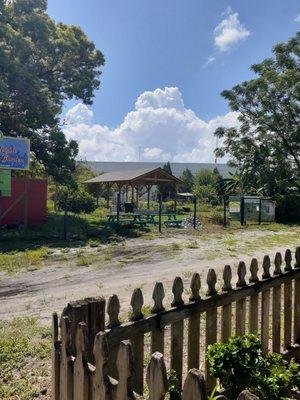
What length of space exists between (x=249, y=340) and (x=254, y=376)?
22cm

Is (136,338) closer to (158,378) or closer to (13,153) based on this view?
(158,378)

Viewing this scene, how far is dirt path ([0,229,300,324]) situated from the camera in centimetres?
615

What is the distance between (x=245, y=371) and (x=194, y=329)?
1.64 ft

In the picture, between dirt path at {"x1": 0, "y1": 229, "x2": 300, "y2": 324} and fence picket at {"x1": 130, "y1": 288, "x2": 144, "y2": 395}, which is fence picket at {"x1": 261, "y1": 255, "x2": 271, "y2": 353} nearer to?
fence picket at {"x1": 130, "y1": 288, "x2": 144, "y2": 395}

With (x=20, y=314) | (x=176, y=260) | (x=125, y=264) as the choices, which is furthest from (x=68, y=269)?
(x=20, y=314)

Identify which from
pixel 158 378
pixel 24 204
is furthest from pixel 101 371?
pixel 24 204

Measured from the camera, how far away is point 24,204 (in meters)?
16.5

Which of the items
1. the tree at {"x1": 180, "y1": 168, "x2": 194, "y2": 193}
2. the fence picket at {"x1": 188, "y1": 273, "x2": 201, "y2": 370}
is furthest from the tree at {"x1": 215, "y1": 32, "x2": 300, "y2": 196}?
the tree at {"x1": 180, "y1": 168, "x2": 194, "y2": 193}

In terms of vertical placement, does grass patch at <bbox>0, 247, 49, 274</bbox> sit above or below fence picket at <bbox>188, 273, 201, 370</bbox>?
below

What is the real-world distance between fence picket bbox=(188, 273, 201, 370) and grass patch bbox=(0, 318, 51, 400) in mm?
1379

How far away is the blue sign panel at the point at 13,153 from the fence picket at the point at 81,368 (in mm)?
14042

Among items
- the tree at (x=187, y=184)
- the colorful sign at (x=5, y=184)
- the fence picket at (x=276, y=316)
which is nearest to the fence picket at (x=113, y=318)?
the fence picket at (x=276, y=316)

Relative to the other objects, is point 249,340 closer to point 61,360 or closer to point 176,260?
point 61,360

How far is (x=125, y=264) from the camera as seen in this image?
9555 mm
